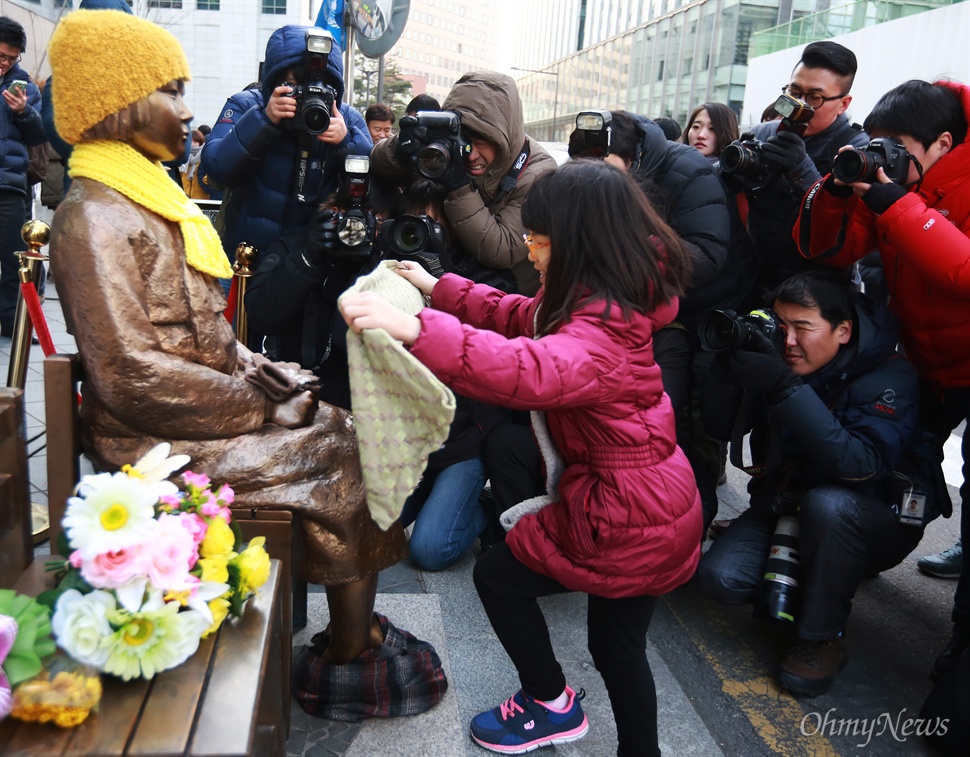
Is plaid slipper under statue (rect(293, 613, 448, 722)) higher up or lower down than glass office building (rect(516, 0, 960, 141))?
lower down

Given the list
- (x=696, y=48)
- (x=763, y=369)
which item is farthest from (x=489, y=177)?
(x=696, y=48)

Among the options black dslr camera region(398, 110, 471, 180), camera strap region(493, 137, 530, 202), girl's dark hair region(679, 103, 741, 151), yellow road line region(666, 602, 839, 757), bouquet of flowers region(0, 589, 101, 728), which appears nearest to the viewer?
bouquet of flowers region(0, 589, 101, 728)

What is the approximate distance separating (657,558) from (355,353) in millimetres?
862

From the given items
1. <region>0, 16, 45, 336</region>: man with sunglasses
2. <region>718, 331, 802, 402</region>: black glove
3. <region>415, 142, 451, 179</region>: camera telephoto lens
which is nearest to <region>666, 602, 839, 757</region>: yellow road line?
<region>718, 331, 802, 402</region>: black glove

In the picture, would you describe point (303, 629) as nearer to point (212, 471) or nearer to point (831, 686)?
point (212, 471)

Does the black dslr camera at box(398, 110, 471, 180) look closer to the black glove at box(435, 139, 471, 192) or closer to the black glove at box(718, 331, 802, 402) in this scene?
the black glove at box(435, 139, 471, 192)

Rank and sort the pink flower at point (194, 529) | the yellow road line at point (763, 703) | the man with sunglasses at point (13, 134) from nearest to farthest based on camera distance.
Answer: the pink flower at point (194, 529), the yellow road line at point (763, 703), the man with sunglasses at point (13, 134)

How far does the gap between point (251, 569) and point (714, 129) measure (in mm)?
3523

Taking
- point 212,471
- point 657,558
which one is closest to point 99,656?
point 212,471

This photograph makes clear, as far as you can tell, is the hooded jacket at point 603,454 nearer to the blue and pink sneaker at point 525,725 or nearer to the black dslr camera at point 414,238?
the blue and pink sneaker at point 525,725

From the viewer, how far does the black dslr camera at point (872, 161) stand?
2650mm

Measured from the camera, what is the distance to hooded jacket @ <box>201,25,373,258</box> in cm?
315

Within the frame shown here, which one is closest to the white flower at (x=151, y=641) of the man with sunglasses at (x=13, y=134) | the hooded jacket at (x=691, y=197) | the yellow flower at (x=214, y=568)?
the yellow flower at (x=214, y=568)

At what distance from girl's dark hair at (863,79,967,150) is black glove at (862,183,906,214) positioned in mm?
281
